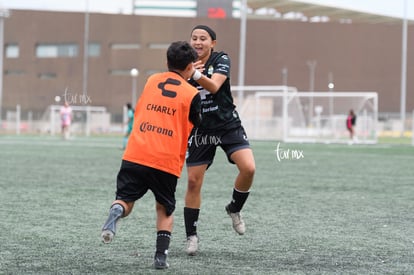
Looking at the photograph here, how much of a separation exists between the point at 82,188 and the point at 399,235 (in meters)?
5.88

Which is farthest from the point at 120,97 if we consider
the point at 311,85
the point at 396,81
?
the point at 396,81

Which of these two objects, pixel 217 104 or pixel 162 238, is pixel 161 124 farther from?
pixel 217 104

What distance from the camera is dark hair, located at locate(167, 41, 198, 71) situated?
17.7ft

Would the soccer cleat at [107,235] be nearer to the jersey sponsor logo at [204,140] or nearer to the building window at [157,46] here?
the jersey sponsor logo at [204,140]

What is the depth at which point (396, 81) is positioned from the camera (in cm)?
8856

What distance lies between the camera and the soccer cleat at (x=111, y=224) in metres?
5.07

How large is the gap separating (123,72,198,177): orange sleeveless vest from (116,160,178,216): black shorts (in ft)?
0.15

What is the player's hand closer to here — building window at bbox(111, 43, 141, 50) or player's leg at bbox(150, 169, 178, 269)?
player's leg at bbox(150, 169, 178, 269)

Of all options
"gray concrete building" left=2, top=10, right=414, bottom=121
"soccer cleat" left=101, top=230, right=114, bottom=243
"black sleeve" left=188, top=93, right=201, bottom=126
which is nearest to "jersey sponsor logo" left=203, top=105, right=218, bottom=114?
"black sleeve" left=188, top=93, right=201, bottom=126

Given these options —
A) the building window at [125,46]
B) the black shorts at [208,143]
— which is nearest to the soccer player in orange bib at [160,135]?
the black shorts at [208,143]

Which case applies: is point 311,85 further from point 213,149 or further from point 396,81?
point 213,149

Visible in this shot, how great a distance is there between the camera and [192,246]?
6.07 m

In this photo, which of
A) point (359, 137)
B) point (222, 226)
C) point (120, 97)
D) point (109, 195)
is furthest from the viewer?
point (120, 97)

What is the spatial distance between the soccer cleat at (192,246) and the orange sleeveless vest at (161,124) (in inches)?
34.2
